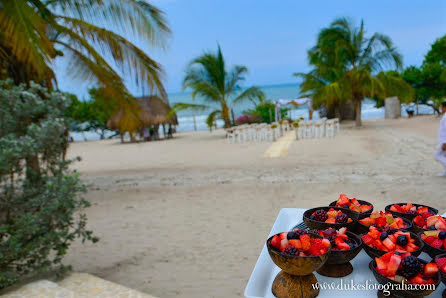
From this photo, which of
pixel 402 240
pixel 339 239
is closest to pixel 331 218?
pixel 339 239

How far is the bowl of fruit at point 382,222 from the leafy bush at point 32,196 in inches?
94.2

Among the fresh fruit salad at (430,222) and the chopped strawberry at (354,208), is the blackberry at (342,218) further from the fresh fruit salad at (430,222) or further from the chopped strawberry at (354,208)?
the fresh fruit salad at (430,222)

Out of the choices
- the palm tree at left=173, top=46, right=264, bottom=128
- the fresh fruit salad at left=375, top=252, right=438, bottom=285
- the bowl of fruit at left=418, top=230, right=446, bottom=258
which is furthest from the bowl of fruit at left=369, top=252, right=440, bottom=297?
the palm tree at left=173, top=46, right=264, bottom=128

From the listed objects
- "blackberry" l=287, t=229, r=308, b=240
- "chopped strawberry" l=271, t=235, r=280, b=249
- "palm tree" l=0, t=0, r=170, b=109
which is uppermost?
"palm tree" l=0, t=0, r=170, b=109

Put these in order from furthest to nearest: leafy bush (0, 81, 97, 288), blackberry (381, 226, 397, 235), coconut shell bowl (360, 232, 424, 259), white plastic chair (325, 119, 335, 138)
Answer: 1. white plastic chair (325, 119, 335, 138)
2. leafy bush (0, 81, 97, 288)
3. blackberry (381, 226, 397, 235)
4. coconut shell bowl (360, 232, 424, 259)

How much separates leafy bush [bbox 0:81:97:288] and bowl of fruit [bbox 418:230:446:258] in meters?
2.65

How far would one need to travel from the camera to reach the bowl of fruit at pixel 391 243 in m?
1.28

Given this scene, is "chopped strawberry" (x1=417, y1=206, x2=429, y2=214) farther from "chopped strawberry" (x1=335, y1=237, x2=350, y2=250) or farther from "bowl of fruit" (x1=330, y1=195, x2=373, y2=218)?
"chopped strawberry" (x1=335, y1=237, x2=350, y2=250)

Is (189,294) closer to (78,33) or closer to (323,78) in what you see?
(78,33)

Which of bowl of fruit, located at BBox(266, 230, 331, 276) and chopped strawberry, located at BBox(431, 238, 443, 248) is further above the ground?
bowl of fruit, located at BBox(266, 230, 331, 276)

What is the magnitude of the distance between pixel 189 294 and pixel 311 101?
705 inches

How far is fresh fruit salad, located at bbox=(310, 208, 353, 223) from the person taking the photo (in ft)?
5.26

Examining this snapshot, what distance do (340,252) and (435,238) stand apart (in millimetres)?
472

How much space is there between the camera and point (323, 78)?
18359 millimetres
